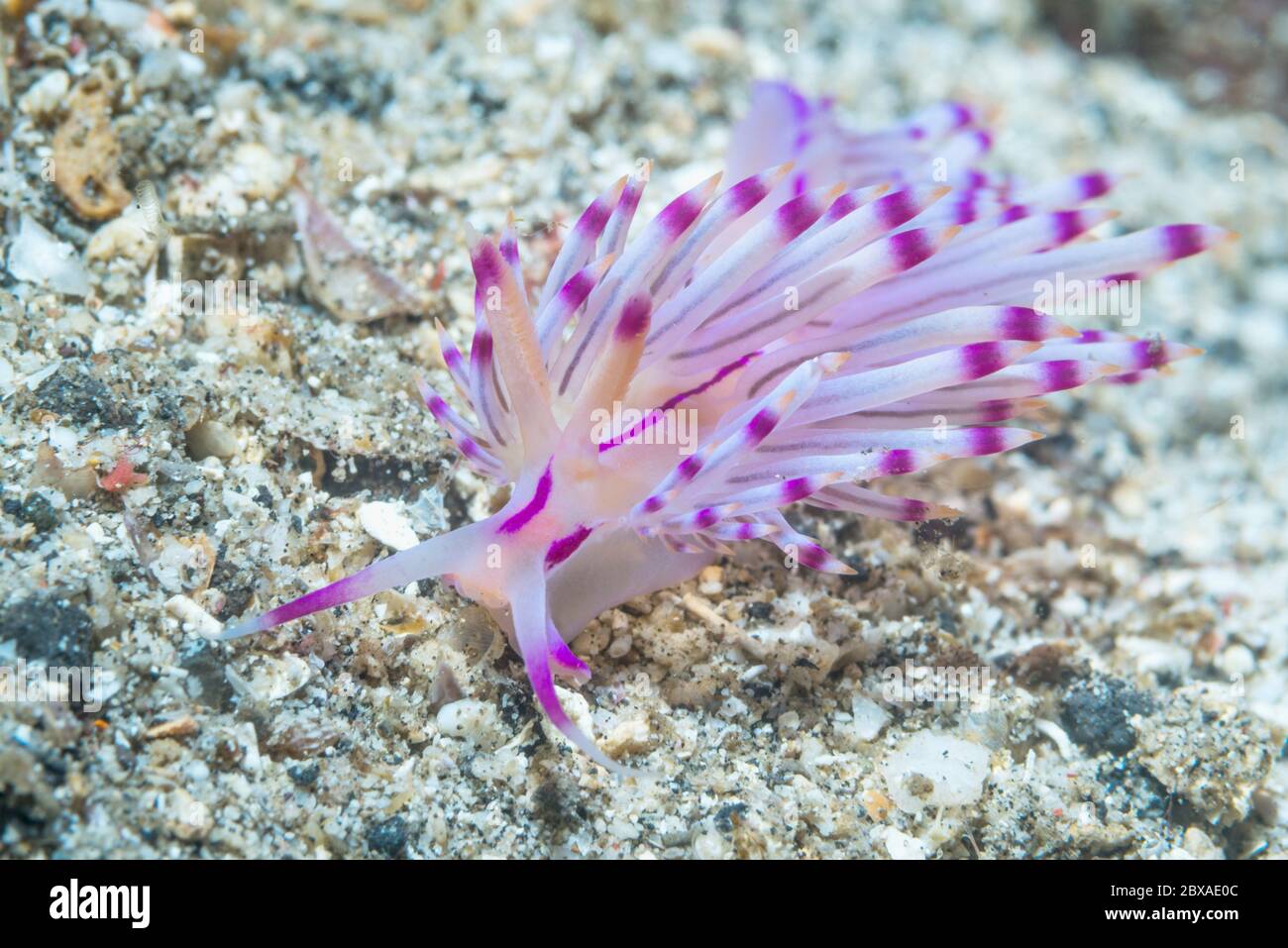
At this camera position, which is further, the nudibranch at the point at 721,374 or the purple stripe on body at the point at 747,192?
the purple stripe on body at the point at 747,192

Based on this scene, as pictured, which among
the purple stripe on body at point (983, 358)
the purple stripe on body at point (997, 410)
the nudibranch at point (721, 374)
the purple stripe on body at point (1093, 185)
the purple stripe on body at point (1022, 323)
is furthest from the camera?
the purple stripe on body at point (1093, 185)

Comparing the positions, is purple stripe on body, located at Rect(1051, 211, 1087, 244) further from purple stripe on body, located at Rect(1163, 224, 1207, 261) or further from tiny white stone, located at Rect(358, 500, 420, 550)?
tiny white stone, located at Rect(358, 500, 420, 550)

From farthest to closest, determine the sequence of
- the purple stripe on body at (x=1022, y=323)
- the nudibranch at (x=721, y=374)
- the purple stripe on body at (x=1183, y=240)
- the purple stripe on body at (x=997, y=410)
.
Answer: the purple stripe on body at (x=997, y=410), the purple stripe on body at (x=1183, y=240), the purple stripe on body at (x=1022, y=323), the nudibranch at (x=721, y=374)

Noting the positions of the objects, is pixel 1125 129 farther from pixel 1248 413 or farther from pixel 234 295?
pixel 234 295

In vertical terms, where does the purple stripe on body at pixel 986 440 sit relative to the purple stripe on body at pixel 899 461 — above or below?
above

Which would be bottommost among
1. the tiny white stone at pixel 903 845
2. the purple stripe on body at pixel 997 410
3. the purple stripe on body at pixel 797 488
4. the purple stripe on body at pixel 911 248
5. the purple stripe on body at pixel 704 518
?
the tiny white stone at pixel 903 845

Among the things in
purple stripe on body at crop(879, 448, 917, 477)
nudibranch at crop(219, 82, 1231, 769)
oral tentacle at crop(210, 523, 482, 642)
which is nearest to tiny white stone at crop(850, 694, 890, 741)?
nudibranch at crop(219, 82, 1231, 769)

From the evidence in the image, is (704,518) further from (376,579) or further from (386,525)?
(386,525)

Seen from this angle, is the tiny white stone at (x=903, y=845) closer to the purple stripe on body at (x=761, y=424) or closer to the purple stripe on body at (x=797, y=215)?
the purple stripe on body at (x=761, y=424)

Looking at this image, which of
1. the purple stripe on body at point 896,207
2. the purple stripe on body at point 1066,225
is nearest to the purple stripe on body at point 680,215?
the purple stripe on body at point 896,207
